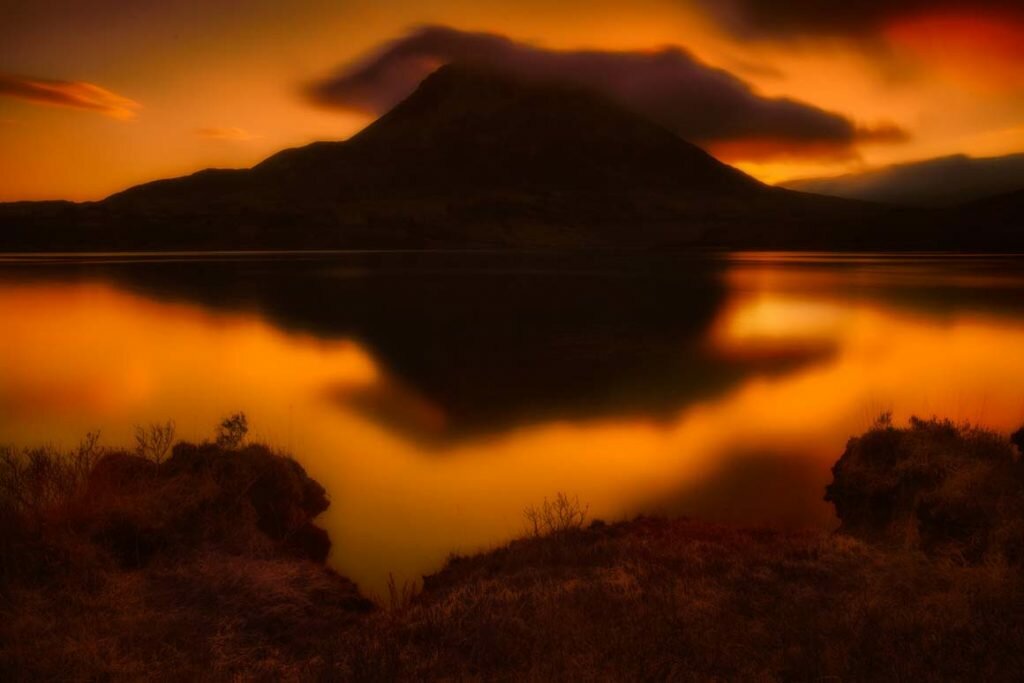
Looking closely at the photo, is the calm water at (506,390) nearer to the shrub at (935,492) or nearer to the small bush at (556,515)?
the small bush at (556,515)

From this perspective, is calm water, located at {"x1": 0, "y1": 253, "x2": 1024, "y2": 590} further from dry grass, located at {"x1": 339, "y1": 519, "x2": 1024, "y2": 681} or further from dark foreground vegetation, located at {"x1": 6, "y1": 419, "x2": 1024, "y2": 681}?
dry grass, located at {"x1": 339, "y1": 519, "x2": 1024, "y2": 681}

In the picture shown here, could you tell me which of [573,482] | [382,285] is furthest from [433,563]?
[382,285]

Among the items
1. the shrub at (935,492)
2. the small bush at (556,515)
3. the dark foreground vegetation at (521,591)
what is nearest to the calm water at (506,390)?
Result: the small bush at (556,515)

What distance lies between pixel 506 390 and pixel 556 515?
7920 mm

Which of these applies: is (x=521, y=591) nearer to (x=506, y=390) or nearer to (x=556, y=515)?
(x=556, y=515)

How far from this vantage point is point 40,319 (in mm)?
30828

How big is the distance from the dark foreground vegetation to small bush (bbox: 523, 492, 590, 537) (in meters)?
0.23

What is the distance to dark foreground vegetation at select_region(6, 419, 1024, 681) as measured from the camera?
5000mm

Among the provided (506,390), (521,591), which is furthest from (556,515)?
(506,390)

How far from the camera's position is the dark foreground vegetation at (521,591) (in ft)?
16.4

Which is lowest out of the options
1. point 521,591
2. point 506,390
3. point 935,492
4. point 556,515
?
point 556,515

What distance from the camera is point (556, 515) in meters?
10.4

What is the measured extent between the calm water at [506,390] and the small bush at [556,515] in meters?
0.28

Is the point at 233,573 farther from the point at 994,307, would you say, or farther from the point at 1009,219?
the point at 1009,219
